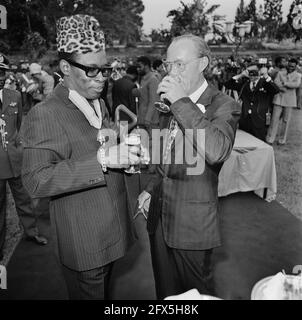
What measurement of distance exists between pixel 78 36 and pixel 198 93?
29.7 inches

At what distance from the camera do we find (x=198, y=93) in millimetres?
1935

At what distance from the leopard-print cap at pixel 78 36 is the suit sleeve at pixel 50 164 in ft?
1.21

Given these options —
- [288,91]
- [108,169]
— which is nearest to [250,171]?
[108,169]

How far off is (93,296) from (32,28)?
21.2 meters

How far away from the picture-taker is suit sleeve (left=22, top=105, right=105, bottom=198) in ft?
4.87

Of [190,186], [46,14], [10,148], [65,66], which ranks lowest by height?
[10,148]

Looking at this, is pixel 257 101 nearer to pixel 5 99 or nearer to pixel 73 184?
pixel 5 99

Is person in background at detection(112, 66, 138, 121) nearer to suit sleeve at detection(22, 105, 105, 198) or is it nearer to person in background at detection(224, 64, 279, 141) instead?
person in background at detection(224, 64, 279, 141)

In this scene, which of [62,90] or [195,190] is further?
[195,190]

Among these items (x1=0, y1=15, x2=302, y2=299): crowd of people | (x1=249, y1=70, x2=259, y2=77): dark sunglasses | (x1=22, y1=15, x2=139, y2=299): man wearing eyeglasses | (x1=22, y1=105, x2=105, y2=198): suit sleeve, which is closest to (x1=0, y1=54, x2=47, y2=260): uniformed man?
(x1=0, y1=15, x2=302, y2=299): crowd of people

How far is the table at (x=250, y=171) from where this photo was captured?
4609mm
